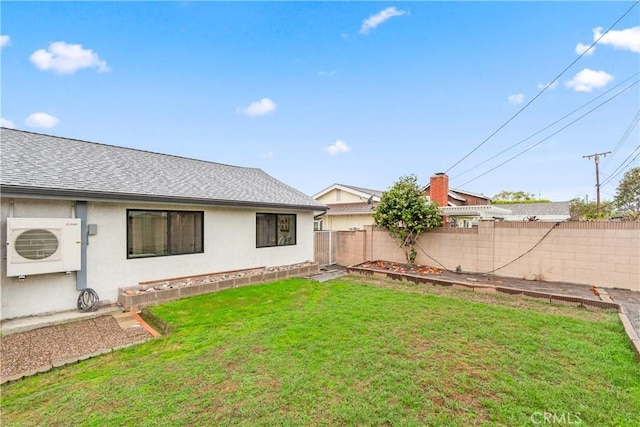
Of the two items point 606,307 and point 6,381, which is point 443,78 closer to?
point 606,307

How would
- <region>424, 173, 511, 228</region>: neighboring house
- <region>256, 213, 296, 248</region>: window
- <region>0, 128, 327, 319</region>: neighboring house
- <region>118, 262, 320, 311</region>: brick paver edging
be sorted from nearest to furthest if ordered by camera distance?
<region>0, 128, 327, 319</region>: neighboring house, <region>118, 262, 320, 311</region>: brick paver edging, <region>256, 213, 296, 248</region>: window, <region>424, 173, 511, 228</region>: neighboring house

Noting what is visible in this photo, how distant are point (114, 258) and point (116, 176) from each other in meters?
2.00

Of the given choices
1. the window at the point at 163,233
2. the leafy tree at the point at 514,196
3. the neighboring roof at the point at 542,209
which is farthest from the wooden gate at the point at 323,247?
the leafy tree at the point at 514,196

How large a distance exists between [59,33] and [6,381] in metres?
10.6

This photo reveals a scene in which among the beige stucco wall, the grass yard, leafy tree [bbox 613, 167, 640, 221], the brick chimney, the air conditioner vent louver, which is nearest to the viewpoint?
the grass yard

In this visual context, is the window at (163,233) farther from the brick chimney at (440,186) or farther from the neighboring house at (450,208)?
the brick chimney at (440,186)

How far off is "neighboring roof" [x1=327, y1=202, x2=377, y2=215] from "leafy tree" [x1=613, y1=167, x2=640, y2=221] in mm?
21841

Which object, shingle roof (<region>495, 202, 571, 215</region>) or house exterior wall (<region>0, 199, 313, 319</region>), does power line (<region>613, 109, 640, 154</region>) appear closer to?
shingle roof (<region>495, 202, 571, 215</region>)

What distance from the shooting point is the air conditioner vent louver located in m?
5.29

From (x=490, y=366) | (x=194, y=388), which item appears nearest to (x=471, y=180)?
(x=490, y=366)

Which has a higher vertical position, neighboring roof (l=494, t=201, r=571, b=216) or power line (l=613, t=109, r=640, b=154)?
power line (l=613, t=109, r=640, b=154)

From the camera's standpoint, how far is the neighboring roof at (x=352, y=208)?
16570 millimetres

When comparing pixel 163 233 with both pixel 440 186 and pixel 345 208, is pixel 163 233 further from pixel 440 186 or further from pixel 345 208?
pixel 345 208

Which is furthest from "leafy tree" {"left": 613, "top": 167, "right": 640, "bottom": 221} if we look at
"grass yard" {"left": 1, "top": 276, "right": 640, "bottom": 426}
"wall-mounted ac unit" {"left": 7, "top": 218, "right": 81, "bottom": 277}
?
"wall-mounted ac unit" {"left": 7, "top": 218, "right": 81, "bottom": 277}
